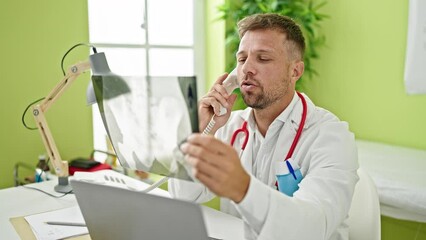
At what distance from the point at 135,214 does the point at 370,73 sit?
8.07 feet

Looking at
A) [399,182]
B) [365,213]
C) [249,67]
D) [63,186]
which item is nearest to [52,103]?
[63,186]

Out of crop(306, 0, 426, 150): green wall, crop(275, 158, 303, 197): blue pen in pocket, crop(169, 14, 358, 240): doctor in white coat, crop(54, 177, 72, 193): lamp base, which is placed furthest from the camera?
crop(306, 0, 426, 150): green wall

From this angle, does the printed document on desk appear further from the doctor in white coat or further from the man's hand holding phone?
the man's hand holding phone

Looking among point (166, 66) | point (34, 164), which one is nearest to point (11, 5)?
point (34, 164)

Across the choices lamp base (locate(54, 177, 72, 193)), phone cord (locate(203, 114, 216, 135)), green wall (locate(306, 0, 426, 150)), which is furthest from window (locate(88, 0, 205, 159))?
phone cord (locate(203, 114, 216, 135))

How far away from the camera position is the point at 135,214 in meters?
0.79

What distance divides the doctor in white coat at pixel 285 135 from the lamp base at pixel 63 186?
0.55 meters

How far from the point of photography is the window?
99.3 inches

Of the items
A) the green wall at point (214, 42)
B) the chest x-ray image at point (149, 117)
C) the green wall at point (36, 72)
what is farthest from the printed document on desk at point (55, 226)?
the green wall at point (214, 42)

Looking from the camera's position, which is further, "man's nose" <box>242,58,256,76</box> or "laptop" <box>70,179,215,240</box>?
"man's nose" <box>242,58,256,76</box>

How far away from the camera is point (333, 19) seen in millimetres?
3016

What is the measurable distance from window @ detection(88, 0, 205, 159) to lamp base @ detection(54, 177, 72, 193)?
0.68m

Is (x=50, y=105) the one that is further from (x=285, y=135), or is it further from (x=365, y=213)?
(x=365, y=213)

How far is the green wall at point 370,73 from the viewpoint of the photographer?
2.68 meters
